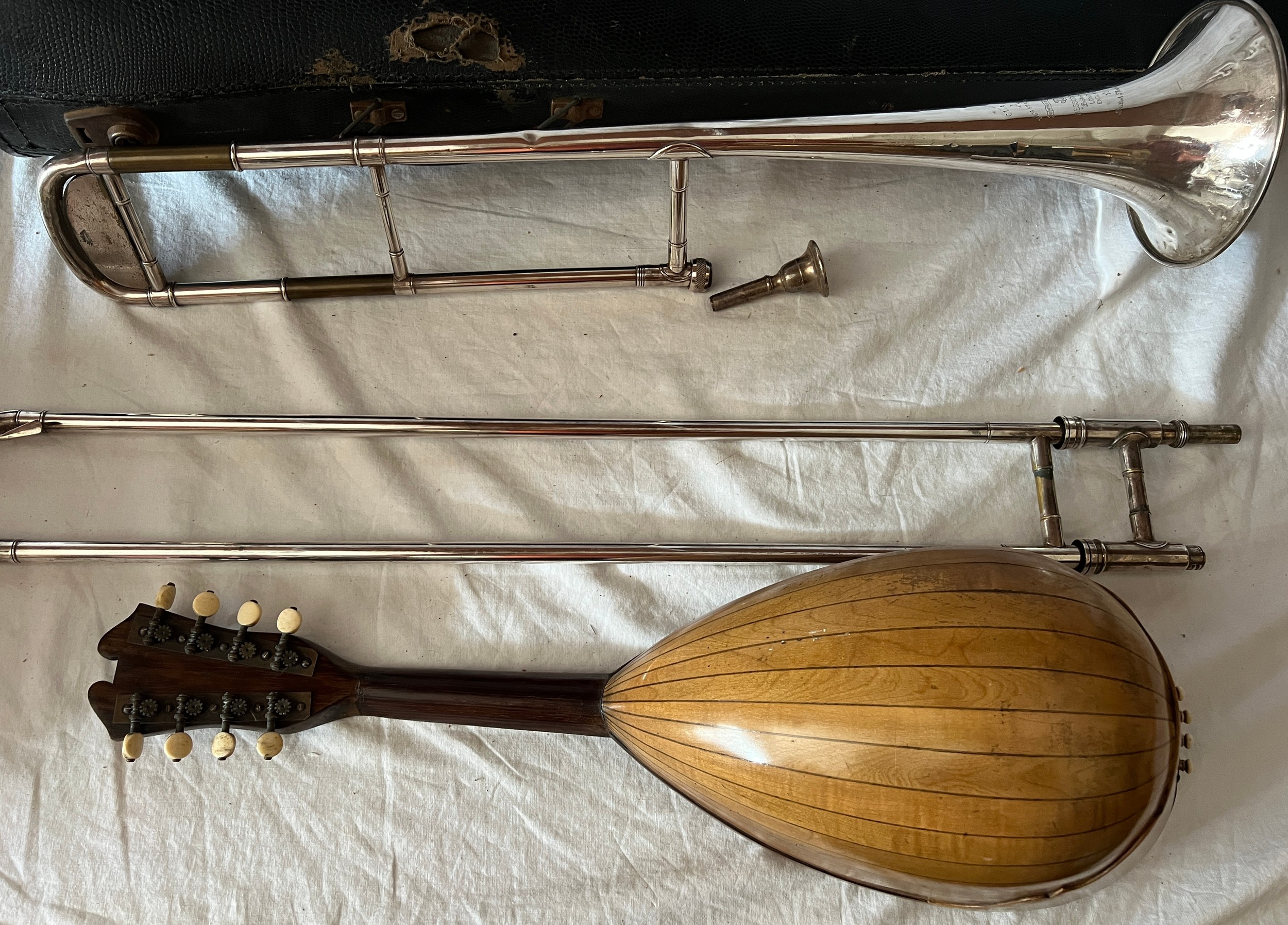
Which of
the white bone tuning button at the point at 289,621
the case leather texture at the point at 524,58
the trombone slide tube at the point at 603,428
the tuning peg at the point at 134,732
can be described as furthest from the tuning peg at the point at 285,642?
the case leather texture at the point at 524,58

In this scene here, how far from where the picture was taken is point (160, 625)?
0.84 meters

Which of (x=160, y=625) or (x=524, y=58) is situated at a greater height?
(x=524, y=58)

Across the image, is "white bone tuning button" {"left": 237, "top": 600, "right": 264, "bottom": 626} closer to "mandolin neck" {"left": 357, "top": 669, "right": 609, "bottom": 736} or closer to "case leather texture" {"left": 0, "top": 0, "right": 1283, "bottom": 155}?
"mandolin neck" {"left": 357, "top": 669, "right": 609, "bottom": 736}

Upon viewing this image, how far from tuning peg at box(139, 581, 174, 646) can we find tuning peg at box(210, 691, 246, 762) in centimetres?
8

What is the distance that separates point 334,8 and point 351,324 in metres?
0.34

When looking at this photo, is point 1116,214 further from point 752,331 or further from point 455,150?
point 455,150

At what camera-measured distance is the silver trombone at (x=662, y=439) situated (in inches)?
36.6

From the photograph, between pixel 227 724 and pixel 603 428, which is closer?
pixel 227 724

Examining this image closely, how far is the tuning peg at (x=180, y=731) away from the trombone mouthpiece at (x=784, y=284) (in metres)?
0.69

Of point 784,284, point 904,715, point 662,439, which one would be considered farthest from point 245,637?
point 784,284

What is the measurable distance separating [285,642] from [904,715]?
561 millimetres

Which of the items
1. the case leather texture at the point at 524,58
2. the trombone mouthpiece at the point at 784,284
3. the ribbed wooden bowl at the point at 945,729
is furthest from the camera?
the trombone mouthpiece at the point at 784,284

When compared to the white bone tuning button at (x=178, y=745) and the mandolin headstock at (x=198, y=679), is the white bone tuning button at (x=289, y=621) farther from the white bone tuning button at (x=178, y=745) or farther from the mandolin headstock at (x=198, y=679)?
the white bone tuning button at (x=178, y=745)

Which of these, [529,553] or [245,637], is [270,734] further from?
[529,553]
